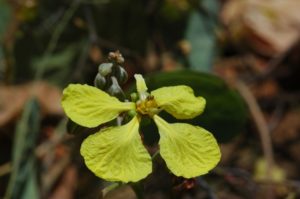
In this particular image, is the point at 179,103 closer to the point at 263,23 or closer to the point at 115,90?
the point at 115,90

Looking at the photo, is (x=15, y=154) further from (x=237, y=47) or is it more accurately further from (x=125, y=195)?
(x=237, y=47)

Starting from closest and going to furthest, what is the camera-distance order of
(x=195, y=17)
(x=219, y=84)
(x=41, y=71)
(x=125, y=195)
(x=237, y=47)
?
(x=219, y=84)
(x=125, y=195)
(x=41, y=71)
(x=195, y=17)
(x=237, y=47)

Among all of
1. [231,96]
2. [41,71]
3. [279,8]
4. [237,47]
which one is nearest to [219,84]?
[231,96]

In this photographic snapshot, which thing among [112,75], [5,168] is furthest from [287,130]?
[112,75]

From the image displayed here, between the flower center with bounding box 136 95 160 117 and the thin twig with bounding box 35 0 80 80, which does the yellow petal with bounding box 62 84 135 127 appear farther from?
the thin twig with bounding box 35 0 80 80

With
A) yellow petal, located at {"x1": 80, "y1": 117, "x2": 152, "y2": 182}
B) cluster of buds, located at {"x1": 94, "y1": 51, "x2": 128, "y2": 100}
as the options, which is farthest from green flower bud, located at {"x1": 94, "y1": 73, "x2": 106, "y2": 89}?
yellow petal, located at {"x1": 80, "y1": 117, "x2": 152, "y2": 182}

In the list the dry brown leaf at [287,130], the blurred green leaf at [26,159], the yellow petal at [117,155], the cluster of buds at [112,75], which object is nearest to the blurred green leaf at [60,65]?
the blurred green leaf at [26,159]
